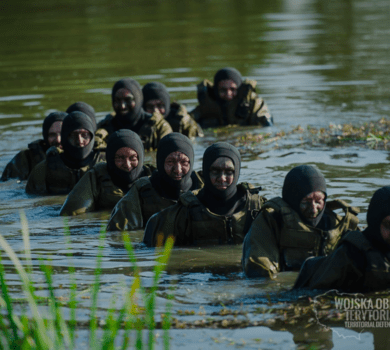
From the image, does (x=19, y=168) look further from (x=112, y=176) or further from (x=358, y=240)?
(x=358, y=240)

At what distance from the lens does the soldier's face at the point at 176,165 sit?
9.41m

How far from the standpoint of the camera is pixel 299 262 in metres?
7.55

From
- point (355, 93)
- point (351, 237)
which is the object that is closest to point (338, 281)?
point (351, 237)

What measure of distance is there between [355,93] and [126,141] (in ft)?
35.4

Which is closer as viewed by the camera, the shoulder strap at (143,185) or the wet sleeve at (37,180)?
the shoulder strap at (143,185)

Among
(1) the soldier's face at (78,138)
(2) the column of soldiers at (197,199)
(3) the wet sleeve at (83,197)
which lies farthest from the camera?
(1) the soldier's face at (78,138)

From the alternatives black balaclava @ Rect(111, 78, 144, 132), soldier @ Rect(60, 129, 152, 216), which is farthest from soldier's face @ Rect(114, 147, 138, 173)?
black balaclava @ Rect(111, 78, 144, 132)

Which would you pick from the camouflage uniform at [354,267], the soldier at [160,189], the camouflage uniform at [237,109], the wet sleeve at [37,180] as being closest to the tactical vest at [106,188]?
the soldier at [160,189]

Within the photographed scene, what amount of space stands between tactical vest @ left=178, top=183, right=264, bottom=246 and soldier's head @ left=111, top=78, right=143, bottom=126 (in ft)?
19.3

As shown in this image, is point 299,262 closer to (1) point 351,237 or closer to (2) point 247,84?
(1) point 351,237

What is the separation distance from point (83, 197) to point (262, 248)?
12.6 ft

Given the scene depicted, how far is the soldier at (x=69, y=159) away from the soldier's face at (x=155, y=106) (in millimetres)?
3557

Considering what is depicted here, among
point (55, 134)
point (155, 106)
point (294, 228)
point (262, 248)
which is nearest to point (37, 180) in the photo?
point (55, 134)

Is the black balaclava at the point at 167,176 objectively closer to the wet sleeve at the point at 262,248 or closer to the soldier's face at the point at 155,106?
the wet sleeve at the point at 262,248
